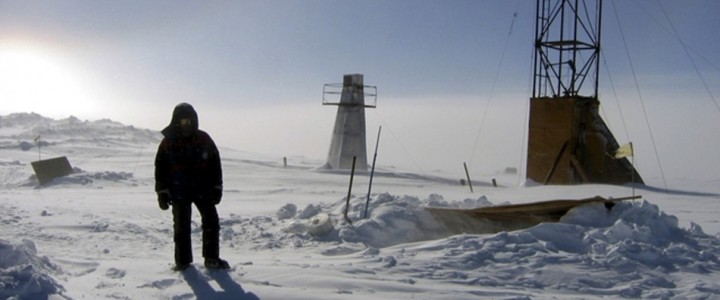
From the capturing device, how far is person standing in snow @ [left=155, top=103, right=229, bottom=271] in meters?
5.83

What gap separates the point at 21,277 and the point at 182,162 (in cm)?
168

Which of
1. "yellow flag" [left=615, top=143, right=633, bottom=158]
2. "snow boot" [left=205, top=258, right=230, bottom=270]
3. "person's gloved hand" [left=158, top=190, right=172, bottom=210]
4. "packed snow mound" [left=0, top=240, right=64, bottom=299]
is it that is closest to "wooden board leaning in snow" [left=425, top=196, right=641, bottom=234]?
"snow boot" [left=205, top=258, right=230, bottom=270]

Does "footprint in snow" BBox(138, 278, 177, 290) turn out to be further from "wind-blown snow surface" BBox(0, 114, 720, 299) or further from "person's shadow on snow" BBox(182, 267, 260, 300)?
"person's shadow on snow" BBox(182, 267, 260, 300)

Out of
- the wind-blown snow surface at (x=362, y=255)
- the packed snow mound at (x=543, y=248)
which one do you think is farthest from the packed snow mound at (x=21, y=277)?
the packed snow mound at (x=543, y=248)

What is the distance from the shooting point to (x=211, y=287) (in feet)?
17.1

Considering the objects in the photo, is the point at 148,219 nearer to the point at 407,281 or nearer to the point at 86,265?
the point at 86,265

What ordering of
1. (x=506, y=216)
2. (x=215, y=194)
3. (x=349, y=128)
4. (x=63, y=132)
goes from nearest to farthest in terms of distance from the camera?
(x=215, y=194), (x=506, y=216), (x=349, y=128), (x=63, y=132)

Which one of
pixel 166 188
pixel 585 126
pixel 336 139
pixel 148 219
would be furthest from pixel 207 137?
pixel 336 139

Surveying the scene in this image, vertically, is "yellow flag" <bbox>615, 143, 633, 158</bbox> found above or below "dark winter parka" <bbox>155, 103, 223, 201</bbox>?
above

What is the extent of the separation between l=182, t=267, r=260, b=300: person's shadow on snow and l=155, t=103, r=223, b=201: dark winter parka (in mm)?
748

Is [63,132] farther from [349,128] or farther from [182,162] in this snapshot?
[182,162]

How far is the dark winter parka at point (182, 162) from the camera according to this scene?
231 inches

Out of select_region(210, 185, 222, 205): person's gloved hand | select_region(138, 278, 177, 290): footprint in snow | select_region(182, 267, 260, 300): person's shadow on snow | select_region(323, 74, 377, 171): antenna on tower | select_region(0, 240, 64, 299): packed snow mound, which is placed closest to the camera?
select_region(0, 240, 64, 299): packed snow mound

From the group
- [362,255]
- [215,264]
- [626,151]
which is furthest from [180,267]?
[626,151]
